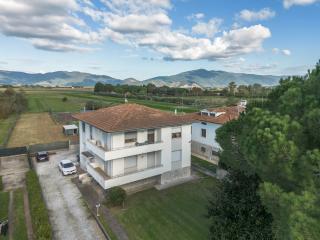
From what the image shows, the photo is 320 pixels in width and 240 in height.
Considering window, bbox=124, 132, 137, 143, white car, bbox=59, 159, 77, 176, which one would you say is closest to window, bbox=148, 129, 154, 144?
window, bbox=124, 132, 137, 143

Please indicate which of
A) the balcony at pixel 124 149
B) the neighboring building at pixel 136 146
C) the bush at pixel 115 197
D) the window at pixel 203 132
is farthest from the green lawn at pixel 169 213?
the window at pixel 203 132

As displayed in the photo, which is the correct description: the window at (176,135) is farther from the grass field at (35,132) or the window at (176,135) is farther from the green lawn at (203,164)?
the grass field at (35,132)

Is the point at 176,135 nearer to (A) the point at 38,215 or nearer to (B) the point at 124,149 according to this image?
(B) the point at 124,149

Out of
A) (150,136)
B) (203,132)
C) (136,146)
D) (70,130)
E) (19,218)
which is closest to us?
(19,218)

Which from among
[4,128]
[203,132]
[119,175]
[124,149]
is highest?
[124,149]

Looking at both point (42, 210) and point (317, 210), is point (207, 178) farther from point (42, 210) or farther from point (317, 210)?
point (317, 210)

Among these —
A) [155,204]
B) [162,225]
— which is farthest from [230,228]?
[155,204]

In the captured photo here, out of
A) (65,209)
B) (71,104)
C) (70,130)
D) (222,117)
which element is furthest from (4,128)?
(71,104)
